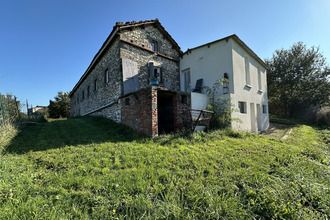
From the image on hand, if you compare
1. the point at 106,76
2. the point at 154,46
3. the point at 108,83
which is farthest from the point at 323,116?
the point at 106,76

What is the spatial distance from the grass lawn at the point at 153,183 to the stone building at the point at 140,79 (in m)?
1.86

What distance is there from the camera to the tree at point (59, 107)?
23983 mm

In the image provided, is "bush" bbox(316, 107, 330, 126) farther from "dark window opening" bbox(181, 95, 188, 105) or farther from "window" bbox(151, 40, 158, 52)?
"window" bbox(151, 40, 158, 52)

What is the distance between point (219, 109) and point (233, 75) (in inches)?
86.5

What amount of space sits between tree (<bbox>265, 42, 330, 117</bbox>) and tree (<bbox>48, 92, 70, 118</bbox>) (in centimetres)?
3234

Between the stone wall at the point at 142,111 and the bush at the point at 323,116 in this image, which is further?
the bush at the point at 323,116

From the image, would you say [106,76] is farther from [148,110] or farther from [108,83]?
[148,110]

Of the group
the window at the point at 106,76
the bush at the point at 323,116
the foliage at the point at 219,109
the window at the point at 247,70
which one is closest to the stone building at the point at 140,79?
the window at the point at 106,76

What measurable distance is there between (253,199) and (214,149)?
2.40m

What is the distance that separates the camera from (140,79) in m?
8.81

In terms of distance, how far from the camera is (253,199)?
2.60 metres

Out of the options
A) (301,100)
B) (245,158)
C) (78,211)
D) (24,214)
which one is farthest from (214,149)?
(301,100)

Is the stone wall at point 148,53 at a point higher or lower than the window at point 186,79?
higher

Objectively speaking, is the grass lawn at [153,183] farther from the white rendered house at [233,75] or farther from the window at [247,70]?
the window at [247,70]
